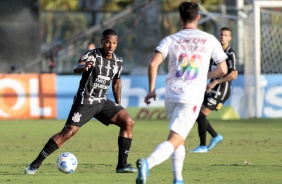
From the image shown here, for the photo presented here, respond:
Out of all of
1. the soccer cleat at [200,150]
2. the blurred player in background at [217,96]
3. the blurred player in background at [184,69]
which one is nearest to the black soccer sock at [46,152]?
the blurred player in background at [184,69]

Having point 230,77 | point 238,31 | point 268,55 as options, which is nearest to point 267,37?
point 268,55

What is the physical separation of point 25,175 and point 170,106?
3007mm

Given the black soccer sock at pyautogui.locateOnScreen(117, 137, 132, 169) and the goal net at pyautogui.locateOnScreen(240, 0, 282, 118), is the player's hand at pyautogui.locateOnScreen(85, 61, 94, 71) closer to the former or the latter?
the black soccer sock at pyautogui.locateOnScreen(117, 137, 132, 169)

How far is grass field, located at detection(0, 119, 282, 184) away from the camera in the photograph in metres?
11.5

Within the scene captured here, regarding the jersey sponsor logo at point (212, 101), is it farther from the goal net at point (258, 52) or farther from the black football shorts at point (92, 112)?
the goal net at point (258, 52)

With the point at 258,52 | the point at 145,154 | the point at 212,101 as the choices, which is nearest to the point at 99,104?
the point at 145,154

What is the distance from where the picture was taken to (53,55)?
29953 mm

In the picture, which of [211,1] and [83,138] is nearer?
[83,138]

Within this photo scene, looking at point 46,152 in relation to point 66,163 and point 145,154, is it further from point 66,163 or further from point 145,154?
point 145,154

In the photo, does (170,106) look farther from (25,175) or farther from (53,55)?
(53,55)

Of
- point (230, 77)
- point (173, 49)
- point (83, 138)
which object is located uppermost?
point (173, 49)

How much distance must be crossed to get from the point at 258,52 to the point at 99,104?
1315 centimetres

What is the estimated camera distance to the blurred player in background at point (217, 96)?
15.6m

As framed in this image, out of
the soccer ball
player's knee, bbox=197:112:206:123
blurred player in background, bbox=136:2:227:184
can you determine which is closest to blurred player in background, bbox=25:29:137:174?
the soccer ball
